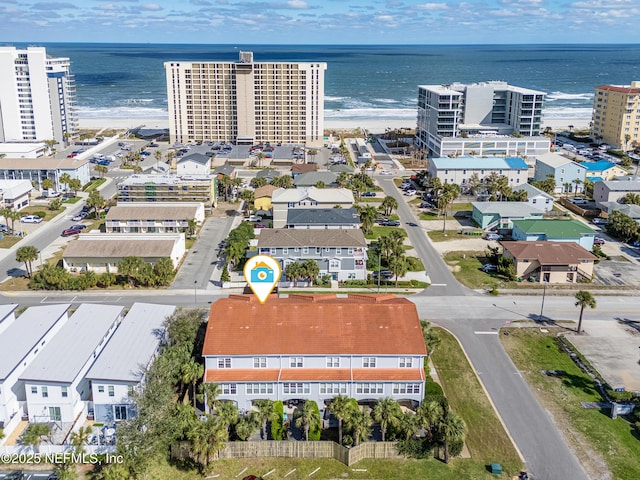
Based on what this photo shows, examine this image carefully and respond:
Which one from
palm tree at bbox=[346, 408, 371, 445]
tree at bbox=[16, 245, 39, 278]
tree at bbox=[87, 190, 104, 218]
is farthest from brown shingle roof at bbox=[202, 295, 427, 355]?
tree at bbox=[87, 190, 104, 218]

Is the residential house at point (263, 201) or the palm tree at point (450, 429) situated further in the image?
the residential house at point (263, 201)

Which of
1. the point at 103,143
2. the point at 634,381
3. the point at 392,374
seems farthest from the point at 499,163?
the point at 103,143

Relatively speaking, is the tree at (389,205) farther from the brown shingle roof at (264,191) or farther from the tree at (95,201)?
the tree at (95,201)

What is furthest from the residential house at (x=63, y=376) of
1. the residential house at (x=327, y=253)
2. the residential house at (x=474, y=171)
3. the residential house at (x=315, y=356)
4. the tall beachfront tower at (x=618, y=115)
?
the tall beachfront tower at (x=618, y=115)

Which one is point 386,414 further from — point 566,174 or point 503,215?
point 566,174

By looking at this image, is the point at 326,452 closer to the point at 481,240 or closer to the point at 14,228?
the point at 481,240

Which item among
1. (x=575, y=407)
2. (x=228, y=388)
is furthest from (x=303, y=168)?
(x=575, y=407)

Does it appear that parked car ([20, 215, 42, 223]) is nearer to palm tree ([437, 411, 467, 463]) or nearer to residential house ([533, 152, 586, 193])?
palm tree ([437, 411, 467, 463])
